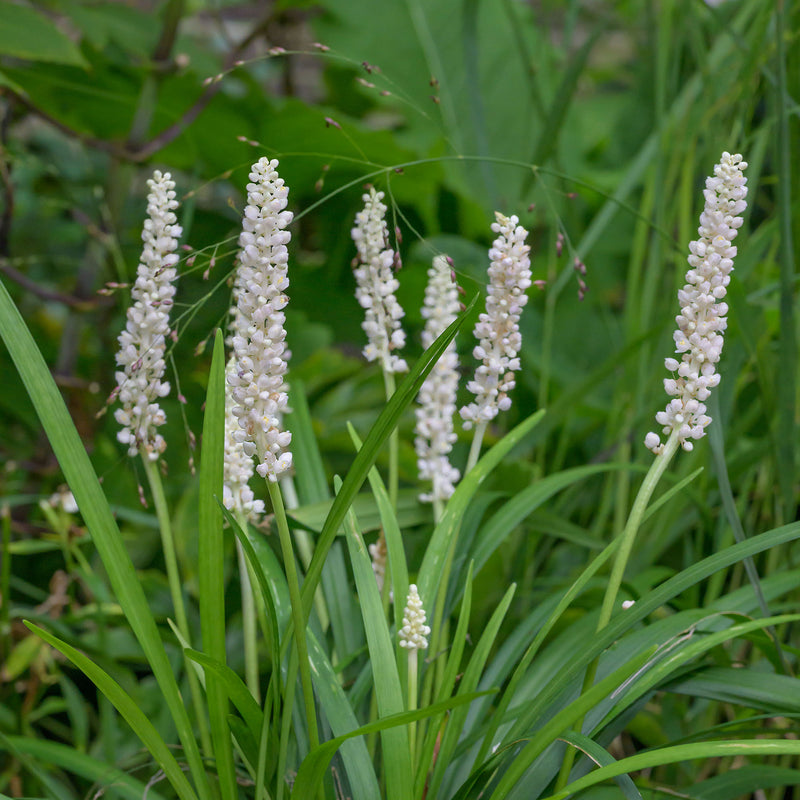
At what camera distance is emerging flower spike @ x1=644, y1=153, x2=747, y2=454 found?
0.45m

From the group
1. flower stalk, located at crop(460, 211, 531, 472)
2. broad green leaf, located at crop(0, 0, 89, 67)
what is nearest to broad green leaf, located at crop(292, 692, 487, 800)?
flower stalk, located at crop(460, 211, 531, 472)

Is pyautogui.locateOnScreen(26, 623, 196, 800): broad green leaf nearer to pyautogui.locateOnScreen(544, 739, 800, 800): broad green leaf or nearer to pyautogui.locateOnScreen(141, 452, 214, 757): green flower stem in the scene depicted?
pyautogui.locateOnScreen(141, 452, 214, 757): green flower stem

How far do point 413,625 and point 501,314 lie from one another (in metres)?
0.21

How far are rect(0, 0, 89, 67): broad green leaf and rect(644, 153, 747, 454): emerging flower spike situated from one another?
2.72 feet

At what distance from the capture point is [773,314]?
1.09m

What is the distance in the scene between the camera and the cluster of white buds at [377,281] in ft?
1.89

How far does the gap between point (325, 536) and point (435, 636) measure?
0.23 m

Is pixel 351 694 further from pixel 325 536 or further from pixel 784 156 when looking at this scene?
pixel 784 156

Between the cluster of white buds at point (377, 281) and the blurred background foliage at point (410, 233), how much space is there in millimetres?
31

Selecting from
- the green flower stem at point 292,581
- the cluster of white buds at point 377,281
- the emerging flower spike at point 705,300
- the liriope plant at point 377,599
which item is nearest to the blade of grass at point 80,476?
the liriope plant at point 377,599

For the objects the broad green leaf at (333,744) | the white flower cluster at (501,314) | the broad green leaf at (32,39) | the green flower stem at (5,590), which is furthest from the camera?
the broad green leaf at (32,39)

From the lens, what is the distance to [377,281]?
60 centimetres

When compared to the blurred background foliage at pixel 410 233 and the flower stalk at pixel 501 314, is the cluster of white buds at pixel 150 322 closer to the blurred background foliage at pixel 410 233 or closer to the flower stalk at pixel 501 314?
the blurred background foliage at pixel 410 233

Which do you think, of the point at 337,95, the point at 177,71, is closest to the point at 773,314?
the point at 177,71
